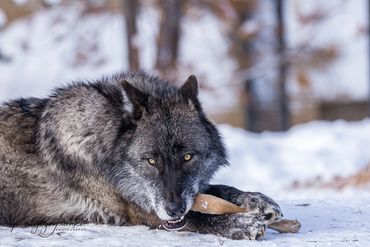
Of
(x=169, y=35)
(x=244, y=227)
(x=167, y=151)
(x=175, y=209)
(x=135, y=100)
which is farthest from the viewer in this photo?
(x=169, y=35)

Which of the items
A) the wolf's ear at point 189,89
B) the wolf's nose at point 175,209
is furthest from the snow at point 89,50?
the wolf's nose at point 175,209

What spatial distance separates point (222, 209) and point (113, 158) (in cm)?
87

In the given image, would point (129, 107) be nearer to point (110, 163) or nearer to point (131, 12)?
point (110, 163)

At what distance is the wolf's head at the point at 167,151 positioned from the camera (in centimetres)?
566

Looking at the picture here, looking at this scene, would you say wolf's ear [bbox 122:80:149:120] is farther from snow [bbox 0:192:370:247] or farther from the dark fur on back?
snow [bbox 0:192:370:247]

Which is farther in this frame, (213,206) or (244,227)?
(213,206)

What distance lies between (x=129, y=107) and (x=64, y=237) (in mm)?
1016

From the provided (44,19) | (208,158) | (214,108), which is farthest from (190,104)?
(214,108)

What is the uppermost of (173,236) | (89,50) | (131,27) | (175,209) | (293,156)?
(131,27)

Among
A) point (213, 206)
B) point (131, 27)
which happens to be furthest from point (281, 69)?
point (213, 206)

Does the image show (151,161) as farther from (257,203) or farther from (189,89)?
(257,203)

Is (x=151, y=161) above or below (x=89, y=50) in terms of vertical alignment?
below

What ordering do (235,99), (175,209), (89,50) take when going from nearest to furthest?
(175,209) → (89,50) → (235,99)

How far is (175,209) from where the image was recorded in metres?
5.52
